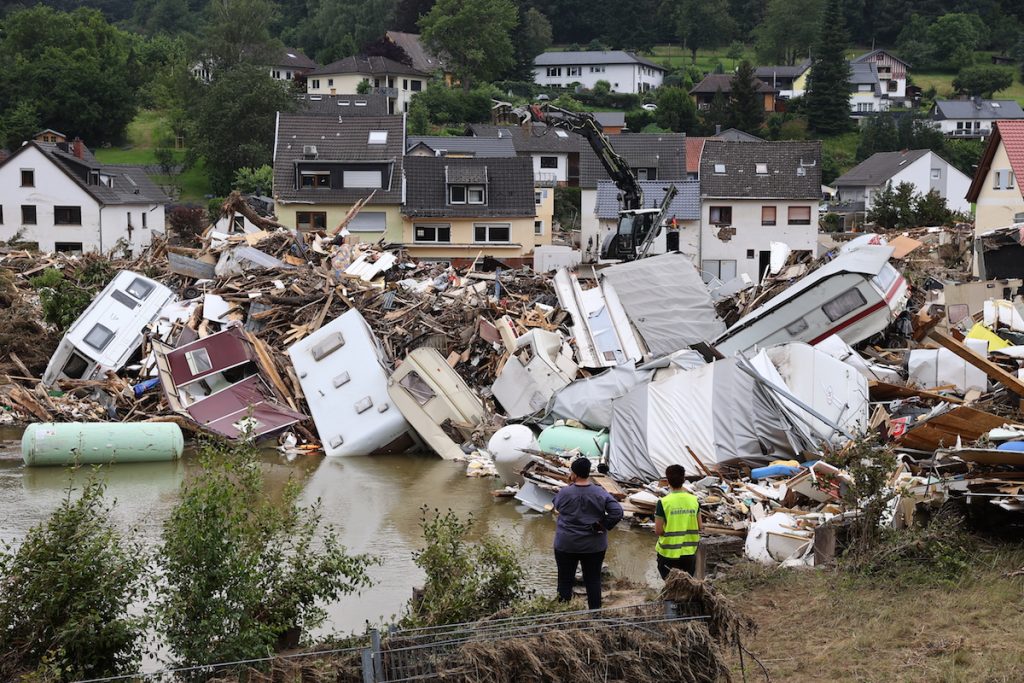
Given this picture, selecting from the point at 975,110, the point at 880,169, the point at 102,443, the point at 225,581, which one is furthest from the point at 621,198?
the point at 975,110

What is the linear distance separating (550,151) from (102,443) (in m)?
47.2

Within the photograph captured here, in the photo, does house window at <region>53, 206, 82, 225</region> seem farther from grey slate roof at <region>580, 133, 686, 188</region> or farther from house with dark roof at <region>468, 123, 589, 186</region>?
house with dark roof at <region>468, 123, 589, 186</region>

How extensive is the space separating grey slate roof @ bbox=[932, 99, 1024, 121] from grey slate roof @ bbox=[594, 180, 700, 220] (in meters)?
52.8

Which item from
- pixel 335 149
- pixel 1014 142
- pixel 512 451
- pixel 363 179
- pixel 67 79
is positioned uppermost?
pixel 67 79

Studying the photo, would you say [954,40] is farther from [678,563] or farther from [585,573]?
[585,573]

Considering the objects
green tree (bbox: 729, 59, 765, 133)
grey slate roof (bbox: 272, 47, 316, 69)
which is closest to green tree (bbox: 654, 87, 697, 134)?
green tree (bbox: 729, 59, 765, 133)

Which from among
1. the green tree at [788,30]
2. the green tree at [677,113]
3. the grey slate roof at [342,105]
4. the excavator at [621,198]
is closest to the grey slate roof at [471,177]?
the excavator at [621,198]

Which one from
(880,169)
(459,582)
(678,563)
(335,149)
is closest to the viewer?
(459,582)

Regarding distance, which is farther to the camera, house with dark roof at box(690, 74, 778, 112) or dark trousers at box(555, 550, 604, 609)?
house with dark roof at box(690, 74, 778, 112)

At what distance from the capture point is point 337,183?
42.0 m

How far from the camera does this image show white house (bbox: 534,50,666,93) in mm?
99812

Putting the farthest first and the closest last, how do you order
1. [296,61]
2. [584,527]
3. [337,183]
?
[296,61] → [337,183] → [584,527]

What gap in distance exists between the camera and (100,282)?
2880cm

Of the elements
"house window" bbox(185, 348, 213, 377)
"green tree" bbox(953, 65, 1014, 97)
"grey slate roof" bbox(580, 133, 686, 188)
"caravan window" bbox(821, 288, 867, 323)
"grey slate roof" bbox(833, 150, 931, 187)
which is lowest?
"house window" bbox(185, 348, 213, 377)
